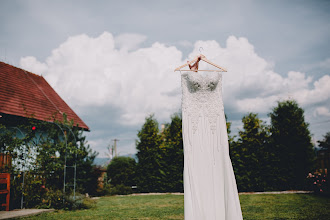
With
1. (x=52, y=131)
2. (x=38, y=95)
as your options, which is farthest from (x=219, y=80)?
(x=38, y=95)

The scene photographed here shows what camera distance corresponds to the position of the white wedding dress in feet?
10.9

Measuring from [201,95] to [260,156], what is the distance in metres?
8.64

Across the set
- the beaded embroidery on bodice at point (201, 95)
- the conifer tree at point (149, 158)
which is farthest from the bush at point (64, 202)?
the beaded embroidery on bodice at point (201, 95)

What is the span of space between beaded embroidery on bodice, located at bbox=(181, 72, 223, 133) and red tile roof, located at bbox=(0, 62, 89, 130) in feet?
24.4

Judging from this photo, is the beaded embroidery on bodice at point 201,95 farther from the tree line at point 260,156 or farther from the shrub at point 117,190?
the shrub at point 117,190

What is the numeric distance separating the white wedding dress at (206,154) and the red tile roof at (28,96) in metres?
7.53

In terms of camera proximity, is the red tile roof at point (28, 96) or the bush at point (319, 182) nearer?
the bush at point (319, 182)

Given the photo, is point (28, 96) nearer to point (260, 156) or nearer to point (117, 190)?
point (117, 190)

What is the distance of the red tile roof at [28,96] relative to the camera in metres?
10.2

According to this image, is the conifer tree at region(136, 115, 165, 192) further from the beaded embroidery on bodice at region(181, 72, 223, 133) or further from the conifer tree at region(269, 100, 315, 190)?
the beaded embroidery on bodice at region(181, 72, 223, 133)

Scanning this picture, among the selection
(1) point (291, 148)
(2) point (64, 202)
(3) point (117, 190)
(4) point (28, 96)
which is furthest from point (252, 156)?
(4) point (28, 96)

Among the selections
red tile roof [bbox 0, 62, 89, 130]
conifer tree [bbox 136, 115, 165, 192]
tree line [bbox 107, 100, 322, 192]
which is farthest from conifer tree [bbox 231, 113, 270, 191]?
red tile roof [bbox 0, 62, 89, 130]

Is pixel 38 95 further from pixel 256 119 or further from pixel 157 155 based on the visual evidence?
pixel 256 119

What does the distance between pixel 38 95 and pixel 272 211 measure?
483 inches
